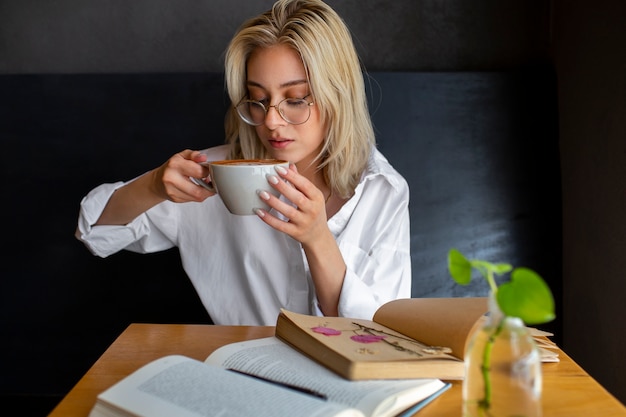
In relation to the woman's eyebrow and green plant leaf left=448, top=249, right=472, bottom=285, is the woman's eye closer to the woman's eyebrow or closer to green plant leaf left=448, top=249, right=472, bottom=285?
the woman's eyebrow

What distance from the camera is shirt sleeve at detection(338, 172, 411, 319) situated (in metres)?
1.20

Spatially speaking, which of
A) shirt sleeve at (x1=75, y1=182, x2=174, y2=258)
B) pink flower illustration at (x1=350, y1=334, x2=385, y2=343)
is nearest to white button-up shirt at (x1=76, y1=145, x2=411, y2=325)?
shirt sleeve at (x1=75, y1=182, x2=174, y2=258)

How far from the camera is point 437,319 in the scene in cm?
84

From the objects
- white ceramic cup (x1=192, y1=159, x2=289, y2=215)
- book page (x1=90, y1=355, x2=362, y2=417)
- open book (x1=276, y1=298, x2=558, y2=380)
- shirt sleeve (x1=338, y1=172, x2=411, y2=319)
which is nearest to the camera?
book page (x1=90, y1=355, x2=362, y2=417)

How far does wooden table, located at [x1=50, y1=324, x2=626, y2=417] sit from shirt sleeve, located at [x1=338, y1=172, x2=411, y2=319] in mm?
242

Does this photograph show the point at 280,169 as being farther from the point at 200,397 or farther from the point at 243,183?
the point at 200,397

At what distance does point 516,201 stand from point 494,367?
1121 mm

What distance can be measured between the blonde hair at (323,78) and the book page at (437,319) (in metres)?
0.49

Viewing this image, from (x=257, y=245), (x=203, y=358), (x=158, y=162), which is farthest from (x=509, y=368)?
(x=158, y=162)

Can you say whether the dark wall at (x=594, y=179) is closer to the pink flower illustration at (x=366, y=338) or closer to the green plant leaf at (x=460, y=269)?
the pink flower illustration at (x=366, y=338)

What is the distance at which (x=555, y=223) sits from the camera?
161cm

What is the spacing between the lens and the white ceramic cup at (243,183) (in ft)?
3.11

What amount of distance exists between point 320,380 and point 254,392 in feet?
0.28

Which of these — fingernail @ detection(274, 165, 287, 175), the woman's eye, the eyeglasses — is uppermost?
the woman's eye
